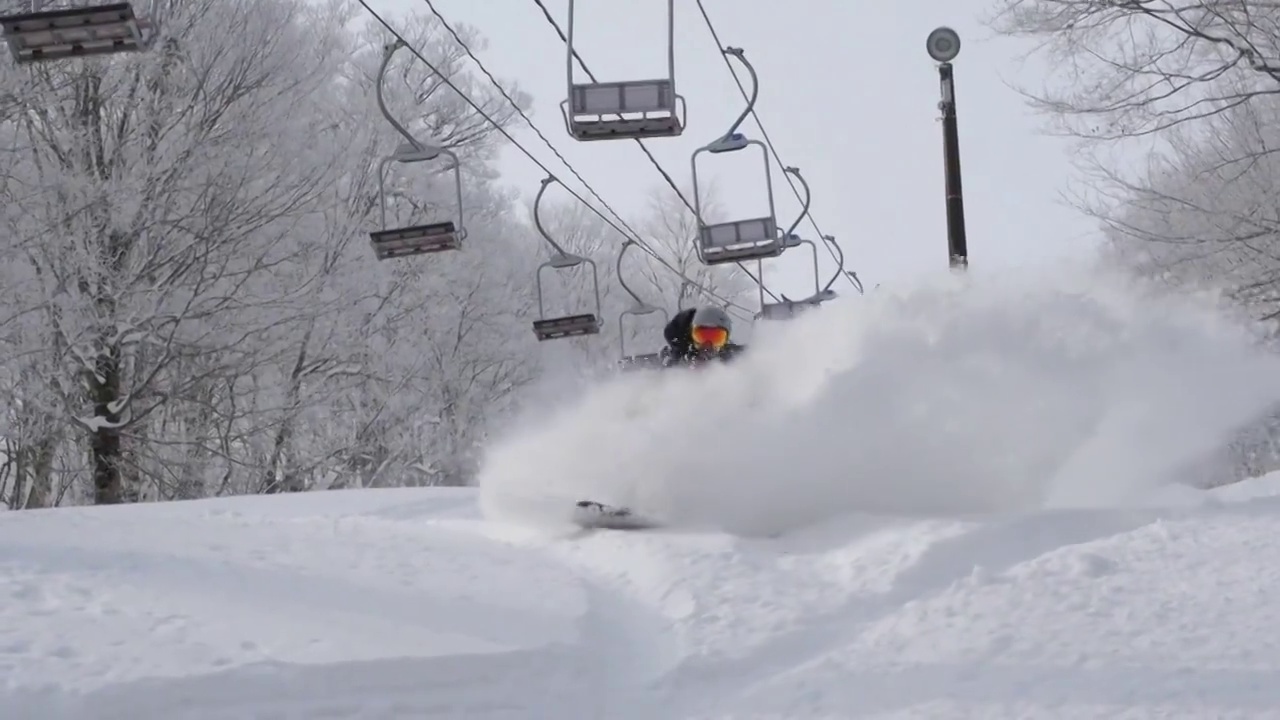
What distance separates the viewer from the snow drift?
8.02m

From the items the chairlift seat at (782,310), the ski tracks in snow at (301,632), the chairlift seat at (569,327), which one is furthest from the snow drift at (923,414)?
the chairlift seat at (782,310)

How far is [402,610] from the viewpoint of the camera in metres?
5.12

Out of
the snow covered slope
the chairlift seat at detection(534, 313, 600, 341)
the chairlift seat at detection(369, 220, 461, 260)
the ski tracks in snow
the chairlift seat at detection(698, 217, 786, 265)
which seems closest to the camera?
the ski tracks in snow

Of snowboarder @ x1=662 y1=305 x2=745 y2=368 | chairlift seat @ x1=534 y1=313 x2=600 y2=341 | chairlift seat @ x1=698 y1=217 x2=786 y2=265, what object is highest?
chairlift seat @ x1=698 y1=217 x2=786 y2=265

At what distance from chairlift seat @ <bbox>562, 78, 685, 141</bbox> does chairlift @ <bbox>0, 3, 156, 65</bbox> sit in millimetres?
2861

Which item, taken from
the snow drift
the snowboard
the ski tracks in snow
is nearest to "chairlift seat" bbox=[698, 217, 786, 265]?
the snow drift

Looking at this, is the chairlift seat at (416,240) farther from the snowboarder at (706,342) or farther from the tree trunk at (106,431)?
the tree trunk at (106,431)

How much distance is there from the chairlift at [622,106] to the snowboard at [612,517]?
2642 millimetres

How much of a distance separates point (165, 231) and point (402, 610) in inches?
477

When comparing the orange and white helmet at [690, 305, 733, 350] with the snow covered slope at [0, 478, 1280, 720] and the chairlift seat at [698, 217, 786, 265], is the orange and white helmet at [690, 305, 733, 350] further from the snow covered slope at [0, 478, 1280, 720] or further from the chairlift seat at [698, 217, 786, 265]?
the chairlift seat at [698, 217, 786, 265]

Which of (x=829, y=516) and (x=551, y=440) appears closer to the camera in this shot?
(x=829, y=516)

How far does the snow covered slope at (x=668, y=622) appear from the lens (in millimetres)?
3947

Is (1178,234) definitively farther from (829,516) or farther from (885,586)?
(885,586)

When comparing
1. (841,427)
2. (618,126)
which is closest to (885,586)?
(841,427)
